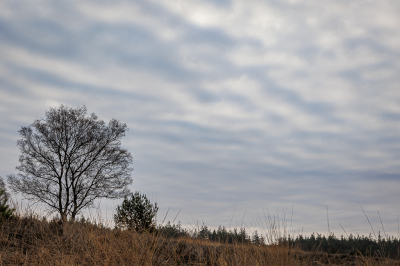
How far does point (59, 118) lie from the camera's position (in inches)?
987

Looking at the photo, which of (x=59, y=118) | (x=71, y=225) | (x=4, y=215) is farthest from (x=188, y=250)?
(x=59, y=118)

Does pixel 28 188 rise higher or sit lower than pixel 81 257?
higher

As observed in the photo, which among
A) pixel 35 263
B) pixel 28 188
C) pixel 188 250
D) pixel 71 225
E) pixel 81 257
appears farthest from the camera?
pixel 28 188

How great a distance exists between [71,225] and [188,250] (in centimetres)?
442

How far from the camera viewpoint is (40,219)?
11.9 m

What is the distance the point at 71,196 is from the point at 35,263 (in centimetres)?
1884

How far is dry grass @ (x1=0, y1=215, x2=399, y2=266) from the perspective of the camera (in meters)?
6.84

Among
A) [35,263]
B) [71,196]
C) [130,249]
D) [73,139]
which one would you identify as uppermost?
[73,139]

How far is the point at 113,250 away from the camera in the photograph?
22.8 feet

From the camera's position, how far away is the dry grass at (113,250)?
6844 millimetres

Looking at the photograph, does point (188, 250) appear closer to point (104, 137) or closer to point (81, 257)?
point (81, 257)

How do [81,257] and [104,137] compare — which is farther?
[104,137]

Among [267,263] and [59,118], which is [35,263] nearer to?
[267,263]

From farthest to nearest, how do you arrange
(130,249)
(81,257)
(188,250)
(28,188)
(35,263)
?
(28,188) < (188,250) < (81,257) < (35,263) < (130,249)
